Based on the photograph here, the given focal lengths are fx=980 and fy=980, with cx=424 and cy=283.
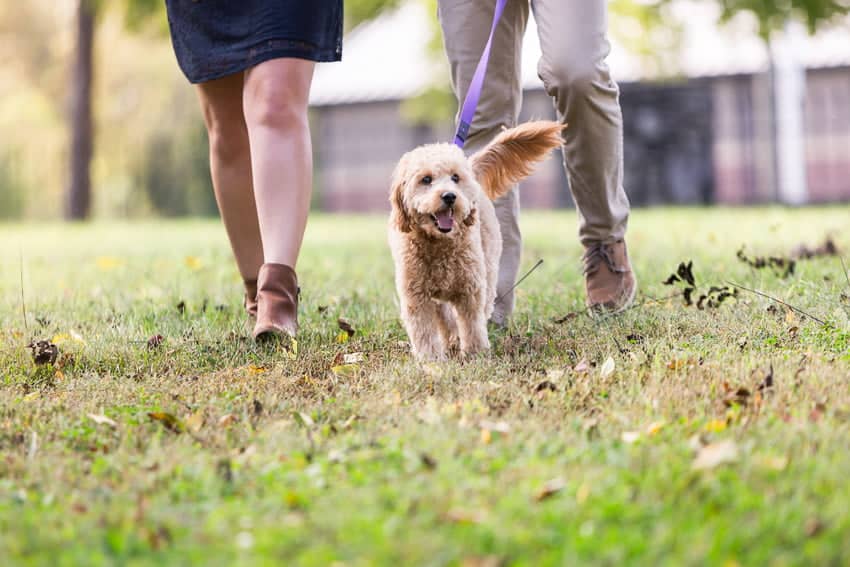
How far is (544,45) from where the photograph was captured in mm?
3686

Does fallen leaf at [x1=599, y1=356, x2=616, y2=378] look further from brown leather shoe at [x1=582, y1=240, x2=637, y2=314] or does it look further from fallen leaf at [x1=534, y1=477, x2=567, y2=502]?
brown leather shoe at [x1=582, y1=240, x2=637, y2=314]


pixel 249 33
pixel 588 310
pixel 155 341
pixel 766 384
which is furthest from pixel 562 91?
pixel 155 341

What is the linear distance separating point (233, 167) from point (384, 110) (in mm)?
22253

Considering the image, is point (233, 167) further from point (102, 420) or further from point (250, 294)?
point (102, 420)

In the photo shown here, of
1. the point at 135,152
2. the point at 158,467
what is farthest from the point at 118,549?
the point at 135,152

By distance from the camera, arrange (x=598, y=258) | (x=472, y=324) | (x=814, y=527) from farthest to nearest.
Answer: (x=598, y=258) < (x=472, y=324) < (x=814, y=527)

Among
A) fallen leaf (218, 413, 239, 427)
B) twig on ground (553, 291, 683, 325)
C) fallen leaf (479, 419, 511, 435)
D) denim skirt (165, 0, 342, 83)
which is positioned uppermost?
denim skirt (165, 0, 342, 83)

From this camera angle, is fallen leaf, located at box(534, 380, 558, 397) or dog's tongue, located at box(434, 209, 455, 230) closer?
fallen leaf, located at box(534, 380, 558, 397)

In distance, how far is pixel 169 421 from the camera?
2496mm

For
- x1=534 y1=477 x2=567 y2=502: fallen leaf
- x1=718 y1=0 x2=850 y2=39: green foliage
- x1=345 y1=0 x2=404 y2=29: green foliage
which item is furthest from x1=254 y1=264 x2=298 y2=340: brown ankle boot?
x1=345 y1=0 x2=404 y2=29: green foliage

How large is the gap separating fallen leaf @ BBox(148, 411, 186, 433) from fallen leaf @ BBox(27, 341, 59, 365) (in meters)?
0.85

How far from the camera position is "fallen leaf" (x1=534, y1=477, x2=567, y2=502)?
72.2 inches

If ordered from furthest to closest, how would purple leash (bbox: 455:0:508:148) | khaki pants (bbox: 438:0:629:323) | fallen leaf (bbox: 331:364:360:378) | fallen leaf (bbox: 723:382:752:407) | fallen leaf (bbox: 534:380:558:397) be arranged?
1. purple leash (bbox: 455:0:508:148)
2. khaki pants (bbox: 438:0:629:323)
3. fallen leaf (bbox: 331:364:360:378)
4. fallen leaf (bbox: 534:380:558:397)
5. fallen leaf (bbox: 723:382:752:407)

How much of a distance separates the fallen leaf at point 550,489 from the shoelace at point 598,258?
2.26 metres
